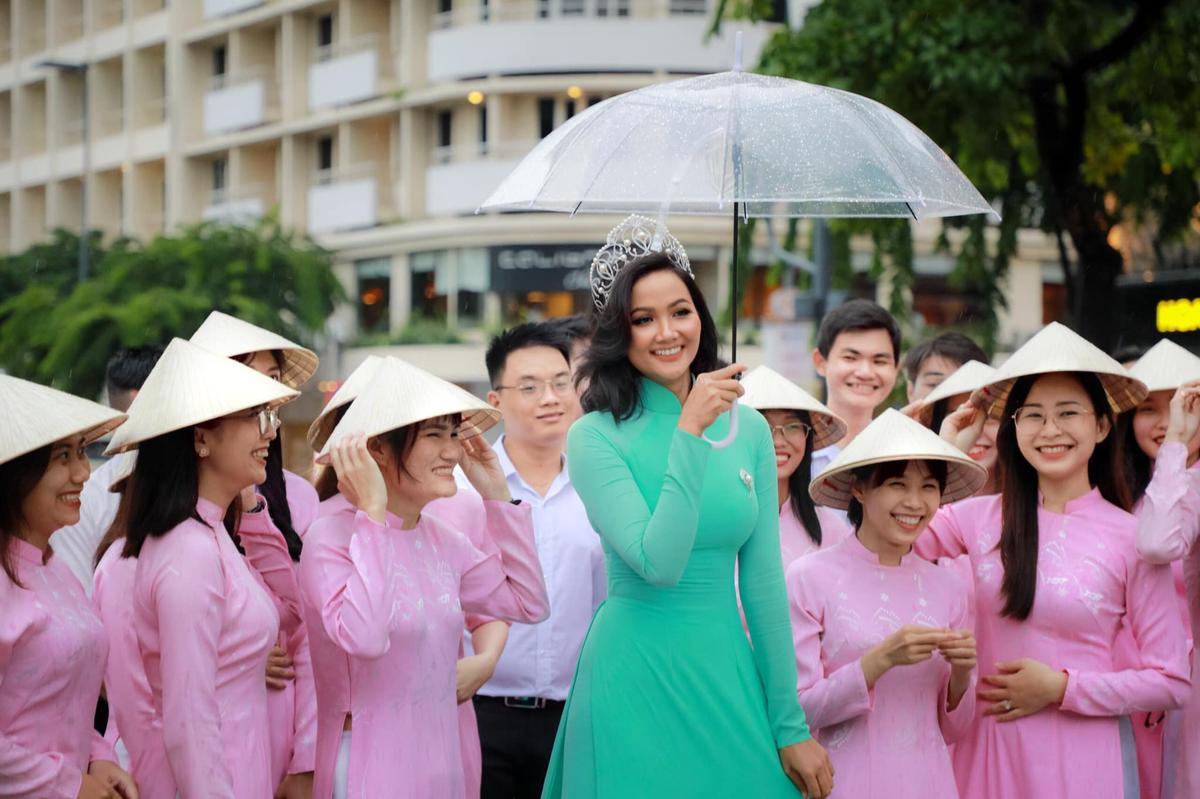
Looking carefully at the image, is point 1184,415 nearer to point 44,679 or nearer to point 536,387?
point 536,387

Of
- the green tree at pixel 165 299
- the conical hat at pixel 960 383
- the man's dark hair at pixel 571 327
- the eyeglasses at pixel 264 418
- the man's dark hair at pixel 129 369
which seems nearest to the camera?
A: the eyeglasses at pixel 264 418

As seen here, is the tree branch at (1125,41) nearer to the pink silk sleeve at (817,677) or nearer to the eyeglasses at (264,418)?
the pink silk sleeve at (817,677)

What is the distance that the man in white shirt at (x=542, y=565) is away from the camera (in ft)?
18.0

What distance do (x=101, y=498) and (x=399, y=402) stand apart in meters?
1.90

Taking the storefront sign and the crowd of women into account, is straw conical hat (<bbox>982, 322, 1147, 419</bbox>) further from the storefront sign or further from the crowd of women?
the storefront sign

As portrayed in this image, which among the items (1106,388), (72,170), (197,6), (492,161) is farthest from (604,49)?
(1106,388)

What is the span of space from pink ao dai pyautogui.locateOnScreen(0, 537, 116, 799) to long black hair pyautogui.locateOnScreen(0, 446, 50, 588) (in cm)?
4

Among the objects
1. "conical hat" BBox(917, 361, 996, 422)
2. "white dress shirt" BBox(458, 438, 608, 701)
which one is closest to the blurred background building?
"conical hat" BBox(917, 361, 996, 422)

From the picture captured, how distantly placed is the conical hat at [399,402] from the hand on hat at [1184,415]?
2054 mm

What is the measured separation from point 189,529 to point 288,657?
883 mm

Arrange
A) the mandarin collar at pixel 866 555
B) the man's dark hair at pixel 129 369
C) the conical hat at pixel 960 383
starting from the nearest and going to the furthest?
1. the mandarin collar at pixel 866 555
2. the conical hat at pixel 960 383
3. the man's dark hair at pixel 129 369

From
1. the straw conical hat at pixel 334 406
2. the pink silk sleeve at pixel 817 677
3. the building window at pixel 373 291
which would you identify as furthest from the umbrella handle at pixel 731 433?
the building window at pixel 373 291

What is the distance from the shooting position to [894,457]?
15.0ft

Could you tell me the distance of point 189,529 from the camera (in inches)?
161
